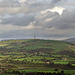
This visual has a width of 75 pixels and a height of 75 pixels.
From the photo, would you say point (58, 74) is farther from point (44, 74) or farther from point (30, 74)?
point (30, 74)

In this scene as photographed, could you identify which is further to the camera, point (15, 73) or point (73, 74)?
point (15, 73)

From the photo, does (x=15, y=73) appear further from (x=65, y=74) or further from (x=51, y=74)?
(x=65, y=74)

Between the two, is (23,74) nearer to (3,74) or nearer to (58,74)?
(3,74)

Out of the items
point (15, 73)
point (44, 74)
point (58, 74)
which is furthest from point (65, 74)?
point (15, 73)

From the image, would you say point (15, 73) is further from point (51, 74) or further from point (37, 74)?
point (51, 74)

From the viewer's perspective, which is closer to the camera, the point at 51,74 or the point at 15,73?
the point at 51,74

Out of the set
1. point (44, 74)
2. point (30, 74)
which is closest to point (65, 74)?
point (44, 74)

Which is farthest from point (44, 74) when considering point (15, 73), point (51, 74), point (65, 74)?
point (15, 73)
